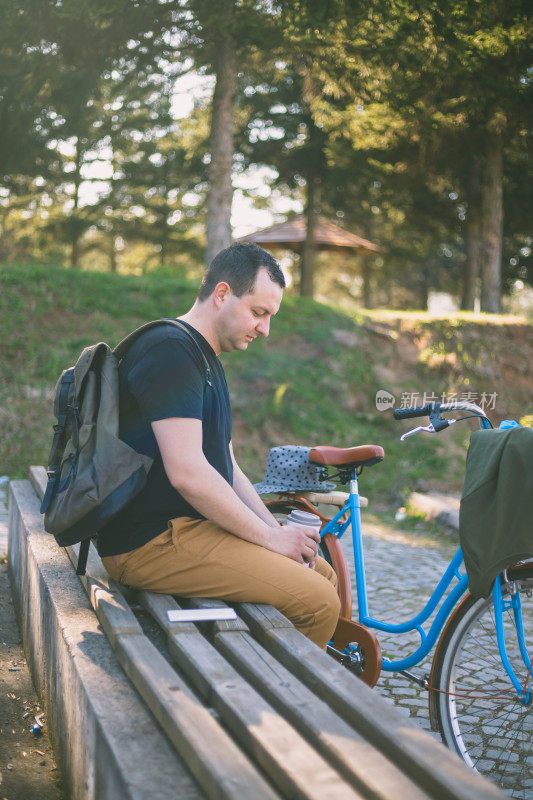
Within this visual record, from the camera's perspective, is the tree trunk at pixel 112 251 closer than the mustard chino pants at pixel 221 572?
No

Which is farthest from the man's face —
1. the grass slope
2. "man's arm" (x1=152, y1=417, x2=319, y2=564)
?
the grass slope

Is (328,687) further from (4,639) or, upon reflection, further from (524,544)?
(4,639)

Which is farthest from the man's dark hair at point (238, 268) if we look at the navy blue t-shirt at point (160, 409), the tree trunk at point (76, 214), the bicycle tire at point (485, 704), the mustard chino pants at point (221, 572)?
the tree trunk at point (76, 214)

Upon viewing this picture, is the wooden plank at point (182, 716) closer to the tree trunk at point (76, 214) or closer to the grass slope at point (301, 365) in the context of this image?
the grass slope at point (301, 365)

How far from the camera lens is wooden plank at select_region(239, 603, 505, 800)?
162 centimetres

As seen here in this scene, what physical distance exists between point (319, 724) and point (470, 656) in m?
1.70

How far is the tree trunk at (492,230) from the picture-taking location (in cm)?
1689

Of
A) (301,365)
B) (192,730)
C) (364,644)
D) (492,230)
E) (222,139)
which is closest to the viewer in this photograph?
(192,730)

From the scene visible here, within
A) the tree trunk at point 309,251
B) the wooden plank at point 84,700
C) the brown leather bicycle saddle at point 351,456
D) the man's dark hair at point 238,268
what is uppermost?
the tree trunk at point 309,251

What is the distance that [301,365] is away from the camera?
11555mm

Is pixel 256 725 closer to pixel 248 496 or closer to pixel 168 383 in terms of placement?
pixel 168 383

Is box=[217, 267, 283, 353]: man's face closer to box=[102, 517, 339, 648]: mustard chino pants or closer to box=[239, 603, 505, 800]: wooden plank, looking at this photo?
box=[102, 517, 339, 648]: mustard chino pants

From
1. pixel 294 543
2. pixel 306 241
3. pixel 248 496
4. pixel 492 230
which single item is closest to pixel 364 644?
pixel 294 543

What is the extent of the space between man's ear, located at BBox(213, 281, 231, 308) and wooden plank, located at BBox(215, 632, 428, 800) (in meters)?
1.21
